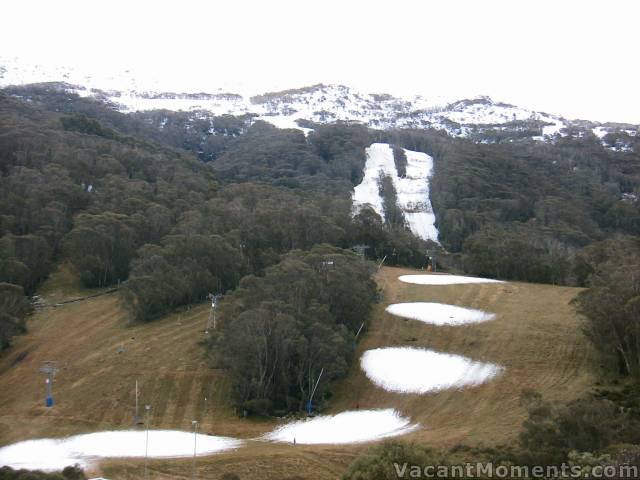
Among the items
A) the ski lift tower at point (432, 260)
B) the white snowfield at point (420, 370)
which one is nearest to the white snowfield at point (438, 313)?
the white snowfield at point (420, 370)

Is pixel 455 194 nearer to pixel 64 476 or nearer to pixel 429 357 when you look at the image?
pixel 429 357

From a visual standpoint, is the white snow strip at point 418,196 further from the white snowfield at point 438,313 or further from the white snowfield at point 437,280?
the white snowfield at point 438,313

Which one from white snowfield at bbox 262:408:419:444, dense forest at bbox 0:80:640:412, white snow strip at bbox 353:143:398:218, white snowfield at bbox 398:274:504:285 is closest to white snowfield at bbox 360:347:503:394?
dense forest at bbox 0:80:640:412

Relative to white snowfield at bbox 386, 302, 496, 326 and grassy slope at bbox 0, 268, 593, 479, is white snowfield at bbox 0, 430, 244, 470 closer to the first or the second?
grassy slope at bbox 0, 268, 593, 479

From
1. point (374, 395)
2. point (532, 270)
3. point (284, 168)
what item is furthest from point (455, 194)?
point (374, 395)

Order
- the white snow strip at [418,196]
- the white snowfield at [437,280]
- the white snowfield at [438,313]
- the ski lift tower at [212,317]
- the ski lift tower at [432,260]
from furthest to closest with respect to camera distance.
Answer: the white snow strip at [418,196], the ski lift tower at [432,260], the white snowfield at [437,280], the ski lift tower at [212,317], the white snowfield at [438,313]

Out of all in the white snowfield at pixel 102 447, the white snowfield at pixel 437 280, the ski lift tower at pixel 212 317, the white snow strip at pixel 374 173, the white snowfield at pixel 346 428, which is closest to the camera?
the white snowfield at pixel 102 447
